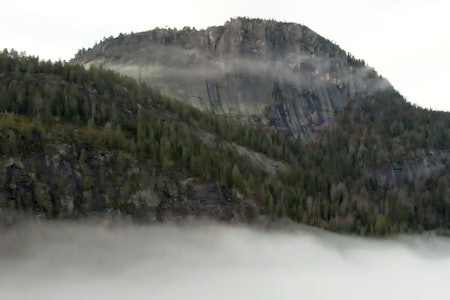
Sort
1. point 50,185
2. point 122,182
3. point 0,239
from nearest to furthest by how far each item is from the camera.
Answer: point 0,239, point 50,185, point 122,182

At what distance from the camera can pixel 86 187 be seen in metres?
193

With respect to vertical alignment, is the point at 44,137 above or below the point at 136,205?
above

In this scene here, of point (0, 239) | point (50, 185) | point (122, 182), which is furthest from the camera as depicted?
point (122, 182)

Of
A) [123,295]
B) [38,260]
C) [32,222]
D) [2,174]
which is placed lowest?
[123,295]

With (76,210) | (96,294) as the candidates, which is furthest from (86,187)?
(96,294)

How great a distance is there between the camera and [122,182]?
200 metres

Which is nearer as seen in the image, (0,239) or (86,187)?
(0,239)

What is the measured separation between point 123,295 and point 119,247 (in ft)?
51.2

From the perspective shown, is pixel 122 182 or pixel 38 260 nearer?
pixel 38 260

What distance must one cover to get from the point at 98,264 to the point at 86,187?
25.0 m

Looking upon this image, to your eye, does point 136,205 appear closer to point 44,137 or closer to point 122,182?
point 122,182

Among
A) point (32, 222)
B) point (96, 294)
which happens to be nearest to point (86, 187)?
Answer: point (32, 222)

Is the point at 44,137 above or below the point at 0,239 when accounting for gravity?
above

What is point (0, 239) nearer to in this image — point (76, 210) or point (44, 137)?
point (76, 210)
